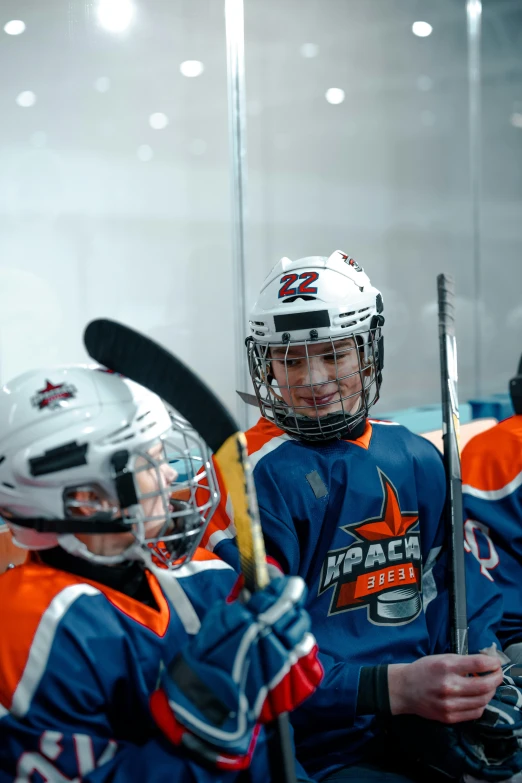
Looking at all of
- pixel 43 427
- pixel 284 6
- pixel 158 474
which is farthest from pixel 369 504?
pixel 284 6

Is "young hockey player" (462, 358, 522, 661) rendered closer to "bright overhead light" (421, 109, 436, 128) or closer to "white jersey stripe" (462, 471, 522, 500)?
"white jersey stripe" (462, 471, 522, 500)

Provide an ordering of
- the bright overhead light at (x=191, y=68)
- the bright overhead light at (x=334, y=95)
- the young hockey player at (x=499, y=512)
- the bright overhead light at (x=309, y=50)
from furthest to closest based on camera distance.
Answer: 1. the bright overhead light at (x=334, y=95)
2. the bright overhead light at (x=309, y=50)
3. the bright overhead light at (x=191, y=68)
4. the young hockey player at (x=499, y=512)

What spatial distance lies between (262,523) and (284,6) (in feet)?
6.80

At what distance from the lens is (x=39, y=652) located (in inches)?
34.7

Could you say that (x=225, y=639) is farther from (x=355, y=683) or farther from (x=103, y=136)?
(x=103, y=136)

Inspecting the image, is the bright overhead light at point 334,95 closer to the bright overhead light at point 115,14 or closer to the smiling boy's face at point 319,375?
the bright overhead light at point 115,14

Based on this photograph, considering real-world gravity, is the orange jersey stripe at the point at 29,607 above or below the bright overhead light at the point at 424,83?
below

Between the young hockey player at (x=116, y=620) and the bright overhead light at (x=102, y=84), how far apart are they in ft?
4.48

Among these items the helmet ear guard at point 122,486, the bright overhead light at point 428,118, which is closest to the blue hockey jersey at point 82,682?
the helmet ear guard at point 122,486

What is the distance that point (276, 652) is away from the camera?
0.80 metres

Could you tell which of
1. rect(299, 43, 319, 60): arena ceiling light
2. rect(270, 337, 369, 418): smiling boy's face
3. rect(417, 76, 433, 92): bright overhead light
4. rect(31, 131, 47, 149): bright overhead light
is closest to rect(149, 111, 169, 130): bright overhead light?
rect(31, 131, 47, 149): bright overhead light

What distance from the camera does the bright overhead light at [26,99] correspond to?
1.93 metres

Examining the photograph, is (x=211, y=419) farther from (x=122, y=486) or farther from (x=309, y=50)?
(x=309, y=50)

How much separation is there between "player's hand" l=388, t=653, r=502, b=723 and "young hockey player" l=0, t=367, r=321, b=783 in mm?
264
